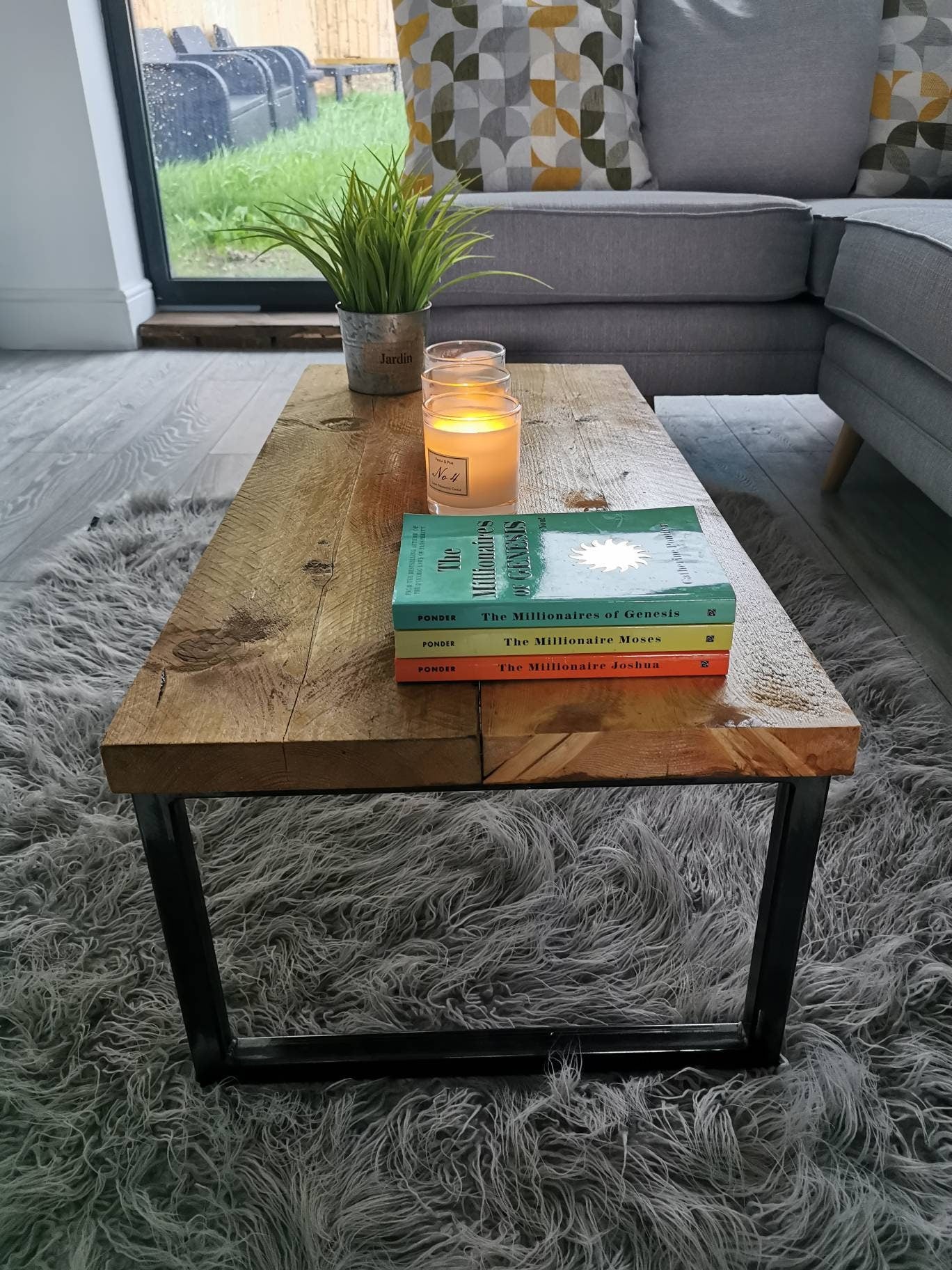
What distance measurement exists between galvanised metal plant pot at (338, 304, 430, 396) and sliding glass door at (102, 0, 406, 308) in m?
1.94

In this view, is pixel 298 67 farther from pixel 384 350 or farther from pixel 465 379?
pixel 465 379

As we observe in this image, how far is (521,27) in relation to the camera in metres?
2.24

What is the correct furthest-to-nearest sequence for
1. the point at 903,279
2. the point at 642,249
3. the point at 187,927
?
1. the point at 642,249
2. the point at 903,279
3. the point at 187,927

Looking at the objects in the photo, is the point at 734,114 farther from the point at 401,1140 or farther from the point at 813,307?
the point at 401,1140

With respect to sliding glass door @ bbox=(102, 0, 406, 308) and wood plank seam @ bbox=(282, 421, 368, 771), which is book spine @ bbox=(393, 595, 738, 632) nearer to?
wood plank seam @ bbox=(282, 421, 368, 771)

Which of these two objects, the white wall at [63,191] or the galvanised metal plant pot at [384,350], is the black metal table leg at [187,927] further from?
the white wall at [63,191]

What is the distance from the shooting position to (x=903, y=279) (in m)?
1.62

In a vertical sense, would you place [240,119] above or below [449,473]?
above

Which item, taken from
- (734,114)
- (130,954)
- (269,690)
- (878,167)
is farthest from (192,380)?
(269,690)

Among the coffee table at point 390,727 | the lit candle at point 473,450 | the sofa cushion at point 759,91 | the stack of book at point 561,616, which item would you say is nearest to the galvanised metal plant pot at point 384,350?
the coffee table at point 390,727

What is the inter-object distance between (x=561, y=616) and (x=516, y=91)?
Answer: 197cm

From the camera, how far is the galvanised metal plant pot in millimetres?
1301

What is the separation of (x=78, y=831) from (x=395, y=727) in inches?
25.2

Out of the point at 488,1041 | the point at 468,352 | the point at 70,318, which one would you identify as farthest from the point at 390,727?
the point at 70,318
